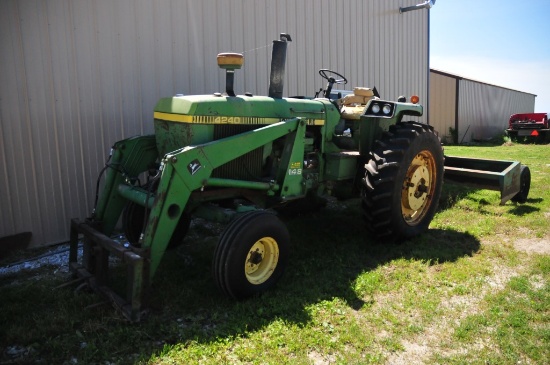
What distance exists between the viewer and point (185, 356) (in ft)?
9.21

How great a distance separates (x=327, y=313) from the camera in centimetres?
334

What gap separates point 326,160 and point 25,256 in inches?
134

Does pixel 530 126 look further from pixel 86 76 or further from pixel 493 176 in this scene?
pixel 86 76

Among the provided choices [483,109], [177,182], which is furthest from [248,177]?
[483,109]

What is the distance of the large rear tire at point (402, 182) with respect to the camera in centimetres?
452

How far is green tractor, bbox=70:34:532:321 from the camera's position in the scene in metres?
3.35

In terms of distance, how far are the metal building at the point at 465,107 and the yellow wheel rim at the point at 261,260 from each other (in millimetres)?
16088

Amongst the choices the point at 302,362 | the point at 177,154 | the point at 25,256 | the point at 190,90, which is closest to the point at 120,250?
the point at 177,154

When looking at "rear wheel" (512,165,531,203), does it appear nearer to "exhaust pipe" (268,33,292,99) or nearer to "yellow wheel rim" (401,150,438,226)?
"yellow wheel rim" (401,150,438,226)

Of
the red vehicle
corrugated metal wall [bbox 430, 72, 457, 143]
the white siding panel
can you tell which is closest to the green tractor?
corrugated metal wall [bbox 430, 72, 457, 143]

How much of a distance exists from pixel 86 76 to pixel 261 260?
3.21 meters

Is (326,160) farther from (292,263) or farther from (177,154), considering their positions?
(177,154)

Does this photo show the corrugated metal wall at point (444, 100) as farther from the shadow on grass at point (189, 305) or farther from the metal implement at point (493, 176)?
the shadow on grass at point (189, 305)

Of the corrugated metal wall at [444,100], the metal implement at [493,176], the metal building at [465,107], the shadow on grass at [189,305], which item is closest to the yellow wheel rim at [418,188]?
the shadow on grass at [189,305]
